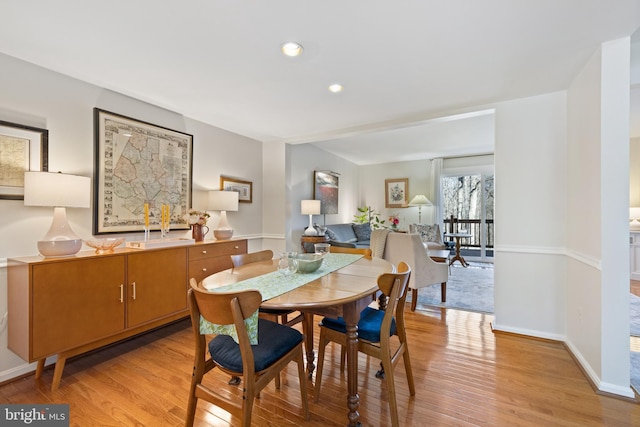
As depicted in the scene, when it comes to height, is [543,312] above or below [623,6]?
below

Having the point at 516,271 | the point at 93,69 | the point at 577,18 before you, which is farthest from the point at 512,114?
the point at 93,69

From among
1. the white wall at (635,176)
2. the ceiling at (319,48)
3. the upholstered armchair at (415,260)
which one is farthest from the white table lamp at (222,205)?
the white wall at (635,176)

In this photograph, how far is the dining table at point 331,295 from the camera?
1422mm

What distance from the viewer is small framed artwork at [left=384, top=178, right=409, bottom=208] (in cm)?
717

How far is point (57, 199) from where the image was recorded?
6.56ft

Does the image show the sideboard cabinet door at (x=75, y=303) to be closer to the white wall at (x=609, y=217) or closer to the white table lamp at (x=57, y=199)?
the white table lamp at (x=57, y=199)

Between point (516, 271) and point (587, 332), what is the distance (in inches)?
29.3

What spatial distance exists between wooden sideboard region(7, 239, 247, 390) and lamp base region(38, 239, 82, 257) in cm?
7

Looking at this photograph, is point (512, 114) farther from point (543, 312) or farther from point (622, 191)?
point (543, 312)

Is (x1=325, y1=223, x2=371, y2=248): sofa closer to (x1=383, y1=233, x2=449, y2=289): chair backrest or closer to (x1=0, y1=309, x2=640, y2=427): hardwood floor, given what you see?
(x1=383, y1=233, x2=449, y2=289): chair backrest

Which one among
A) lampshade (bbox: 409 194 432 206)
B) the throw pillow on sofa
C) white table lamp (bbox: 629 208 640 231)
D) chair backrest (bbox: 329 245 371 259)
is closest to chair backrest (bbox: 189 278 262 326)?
chair backrest (bbox: 329 245 371 259)

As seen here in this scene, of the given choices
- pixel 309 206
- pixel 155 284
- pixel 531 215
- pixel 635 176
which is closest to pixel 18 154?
pixel 155 284

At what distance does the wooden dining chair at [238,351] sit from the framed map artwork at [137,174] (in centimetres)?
178

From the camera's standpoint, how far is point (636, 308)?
3379 mm
